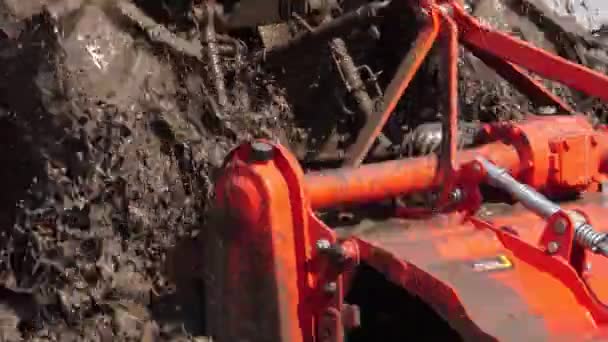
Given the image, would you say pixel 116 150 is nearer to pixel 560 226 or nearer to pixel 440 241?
pixel 440 241

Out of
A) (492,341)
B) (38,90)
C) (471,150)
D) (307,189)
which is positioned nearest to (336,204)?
(307,189)

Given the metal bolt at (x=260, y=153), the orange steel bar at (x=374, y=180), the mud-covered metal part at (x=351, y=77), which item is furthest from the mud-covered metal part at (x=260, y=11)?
the metal bolt at (x=260, y=153)

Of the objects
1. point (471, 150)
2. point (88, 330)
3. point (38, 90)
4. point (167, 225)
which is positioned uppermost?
point (38, 90)

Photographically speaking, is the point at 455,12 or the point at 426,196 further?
the point at 455,12

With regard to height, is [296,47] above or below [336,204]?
above

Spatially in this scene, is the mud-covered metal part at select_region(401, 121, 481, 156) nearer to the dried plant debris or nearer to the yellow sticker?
the dried plant debris

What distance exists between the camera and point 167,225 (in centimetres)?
246

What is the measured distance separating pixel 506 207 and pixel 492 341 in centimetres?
68

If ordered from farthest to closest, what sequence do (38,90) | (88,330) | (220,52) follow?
(220,52) < (38,90) < (88,330)

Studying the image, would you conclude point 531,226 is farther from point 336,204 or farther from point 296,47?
point 296,47

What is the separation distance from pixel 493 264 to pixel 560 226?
0.14 metres

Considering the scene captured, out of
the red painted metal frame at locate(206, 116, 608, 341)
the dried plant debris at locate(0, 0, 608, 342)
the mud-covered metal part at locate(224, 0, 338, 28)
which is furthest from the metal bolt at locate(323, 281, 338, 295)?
the mud-covered metal part at locate(224, 0, 338, 28)

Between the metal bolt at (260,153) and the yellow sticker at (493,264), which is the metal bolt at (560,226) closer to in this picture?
the yellow sticker at (493,264)

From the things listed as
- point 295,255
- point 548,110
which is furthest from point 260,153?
point 548,110
